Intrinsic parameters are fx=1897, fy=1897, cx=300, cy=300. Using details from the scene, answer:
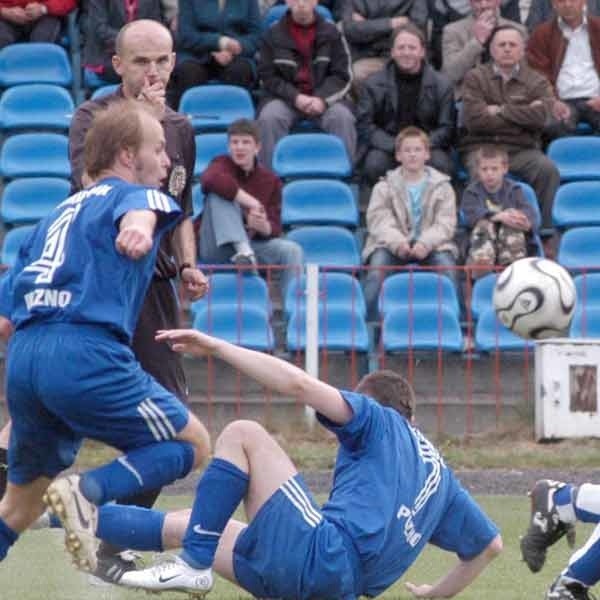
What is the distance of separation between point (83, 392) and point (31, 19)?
9.94m

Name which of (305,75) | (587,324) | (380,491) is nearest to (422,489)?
(380,491)

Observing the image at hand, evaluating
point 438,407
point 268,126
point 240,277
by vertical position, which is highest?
point 268,126

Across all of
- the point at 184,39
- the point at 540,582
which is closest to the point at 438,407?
the point at 184,39

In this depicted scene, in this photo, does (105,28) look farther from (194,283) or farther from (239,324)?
(194,283)

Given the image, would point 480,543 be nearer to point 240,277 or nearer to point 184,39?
point 240,277

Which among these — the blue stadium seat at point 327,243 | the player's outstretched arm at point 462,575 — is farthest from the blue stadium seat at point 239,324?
the player's outstretched arm at point 462,575

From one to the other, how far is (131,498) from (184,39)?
26.7 ft

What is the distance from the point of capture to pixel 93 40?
1530cm

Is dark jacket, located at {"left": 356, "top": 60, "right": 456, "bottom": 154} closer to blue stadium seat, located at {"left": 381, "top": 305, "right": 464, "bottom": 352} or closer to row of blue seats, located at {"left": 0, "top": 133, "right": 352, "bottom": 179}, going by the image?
row of blue seats, located at {"left": 0, "top": 133, "right": 352, "bottom": 179}

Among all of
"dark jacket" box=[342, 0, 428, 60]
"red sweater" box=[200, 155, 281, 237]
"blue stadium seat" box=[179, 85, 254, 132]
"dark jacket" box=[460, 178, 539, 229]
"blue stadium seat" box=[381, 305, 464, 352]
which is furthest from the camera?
"dark jacket" box=[342, 0, 428, 60]

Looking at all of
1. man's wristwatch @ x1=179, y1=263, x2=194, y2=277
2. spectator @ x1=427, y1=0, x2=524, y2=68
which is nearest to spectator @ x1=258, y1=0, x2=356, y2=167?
spectator @ x1=427, y1=0, x2=524, y2=68

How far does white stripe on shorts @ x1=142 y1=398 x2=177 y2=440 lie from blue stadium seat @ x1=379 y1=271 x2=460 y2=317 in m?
7.04

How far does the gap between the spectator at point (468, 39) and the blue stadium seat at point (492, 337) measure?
2.67 m

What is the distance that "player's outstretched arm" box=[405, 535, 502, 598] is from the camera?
6.86 m
